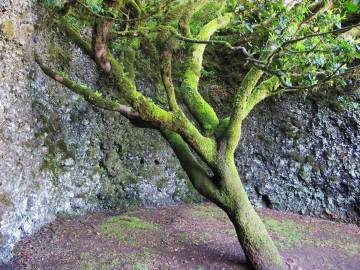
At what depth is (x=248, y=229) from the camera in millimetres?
4305

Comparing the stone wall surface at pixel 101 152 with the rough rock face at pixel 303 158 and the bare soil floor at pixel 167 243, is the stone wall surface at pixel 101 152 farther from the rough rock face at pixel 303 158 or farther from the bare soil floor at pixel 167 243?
the bare soil floor at pixel 167 243

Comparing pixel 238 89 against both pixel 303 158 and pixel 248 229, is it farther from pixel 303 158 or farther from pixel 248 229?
pixel 303 158

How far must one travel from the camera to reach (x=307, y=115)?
7.68 m

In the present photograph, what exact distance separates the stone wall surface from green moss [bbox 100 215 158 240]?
2.33 ft

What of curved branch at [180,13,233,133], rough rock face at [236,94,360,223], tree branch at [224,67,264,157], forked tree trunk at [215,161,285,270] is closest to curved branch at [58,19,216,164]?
tree branch at [224,67,264,157]

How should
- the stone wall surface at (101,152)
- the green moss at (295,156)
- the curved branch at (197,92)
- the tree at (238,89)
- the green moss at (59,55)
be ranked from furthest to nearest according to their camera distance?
1. the green moss at (295,156)
2. the green moss at (59,55)
3. the curved branch at (197,92)
4. the stone wall surface at (101,152)
5. the tree at (238,89)

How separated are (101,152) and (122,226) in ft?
5.50

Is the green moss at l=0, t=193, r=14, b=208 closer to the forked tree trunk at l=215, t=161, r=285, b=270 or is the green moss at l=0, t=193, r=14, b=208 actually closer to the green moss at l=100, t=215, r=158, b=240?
the green moss at l=100, t=215, r=158, b=240

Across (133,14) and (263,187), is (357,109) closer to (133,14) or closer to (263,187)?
(263,187)

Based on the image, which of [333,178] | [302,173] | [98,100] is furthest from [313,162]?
[98,100]

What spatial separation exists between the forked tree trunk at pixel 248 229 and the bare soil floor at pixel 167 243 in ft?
0.95

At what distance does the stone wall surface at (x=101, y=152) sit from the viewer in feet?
15.2

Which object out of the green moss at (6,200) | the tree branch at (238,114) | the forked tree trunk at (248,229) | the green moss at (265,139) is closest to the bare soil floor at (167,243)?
the forked tree trunk at (248,229)

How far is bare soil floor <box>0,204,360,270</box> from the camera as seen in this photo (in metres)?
4.27
